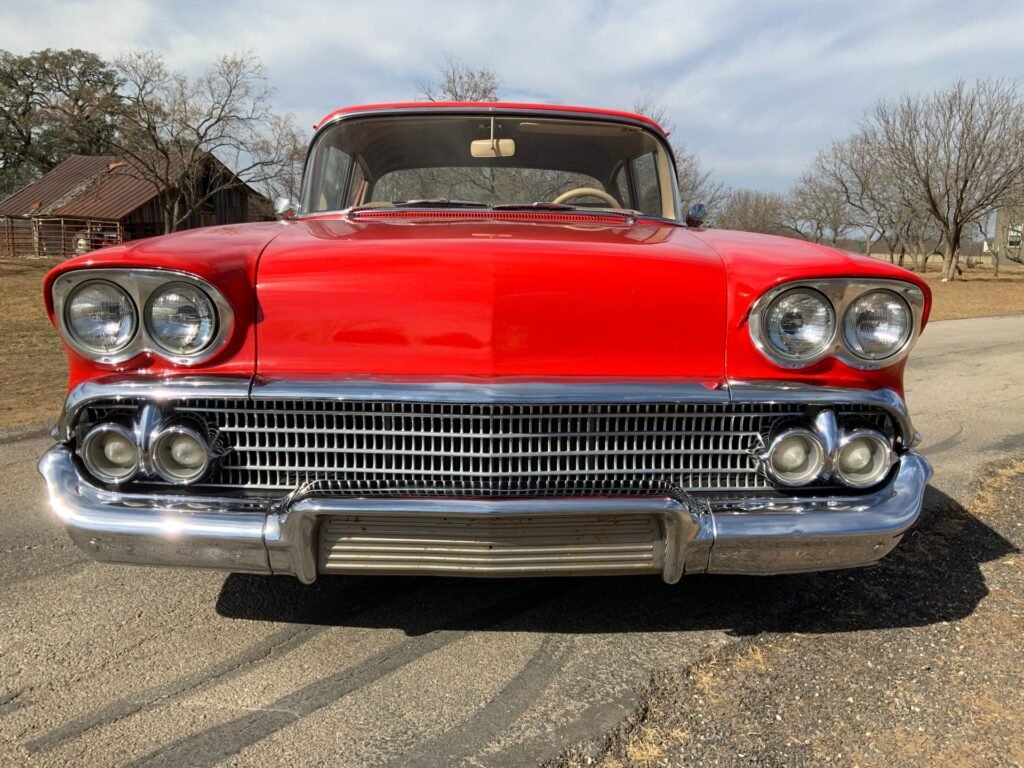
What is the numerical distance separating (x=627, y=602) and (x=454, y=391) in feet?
3.53

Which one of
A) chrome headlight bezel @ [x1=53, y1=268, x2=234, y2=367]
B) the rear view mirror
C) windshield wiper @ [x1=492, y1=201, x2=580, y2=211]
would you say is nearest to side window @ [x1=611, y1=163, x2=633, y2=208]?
the rear view mirror

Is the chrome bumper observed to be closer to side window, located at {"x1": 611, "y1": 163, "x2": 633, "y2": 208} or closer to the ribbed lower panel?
the ribbed lower panel

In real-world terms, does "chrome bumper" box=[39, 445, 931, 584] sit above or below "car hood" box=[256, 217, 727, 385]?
below

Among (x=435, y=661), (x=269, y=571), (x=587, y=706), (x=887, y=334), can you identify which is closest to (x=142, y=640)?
(x=269, y=571)

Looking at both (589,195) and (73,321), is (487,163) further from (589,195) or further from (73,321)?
(73,321)

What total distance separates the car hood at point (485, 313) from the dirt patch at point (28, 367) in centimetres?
361

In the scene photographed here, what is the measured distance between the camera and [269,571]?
1806 mm

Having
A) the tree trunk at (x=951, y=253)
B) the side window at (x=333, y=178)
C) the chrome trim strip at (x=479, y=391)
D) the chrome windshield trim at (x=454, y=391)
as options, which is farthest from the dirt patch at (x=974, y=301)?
the chrome trim strip at (x=479, y=391)

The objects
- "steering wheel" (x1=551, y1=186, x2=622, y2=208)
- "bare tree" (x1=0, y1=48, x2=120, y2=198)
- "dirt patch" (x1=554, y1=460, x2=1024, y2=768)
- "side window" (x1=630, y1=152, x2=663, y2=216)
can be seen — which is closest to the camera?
"dirt patch" (x1=554, y1=460, x2=1024, y2=768)

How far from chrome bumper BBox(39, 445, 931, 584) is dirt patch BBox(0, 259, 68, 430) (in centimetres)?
331

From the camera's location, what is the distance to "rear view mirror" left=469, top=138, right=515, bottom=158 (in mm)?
3193

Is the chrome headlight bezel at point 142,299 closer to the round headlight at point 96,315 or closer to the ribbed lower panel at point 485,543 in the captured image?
the round headlight at point 96,315

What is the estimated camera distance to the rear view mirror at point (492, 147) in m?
3.19

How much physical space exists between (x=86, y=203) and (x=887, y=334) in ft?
115
